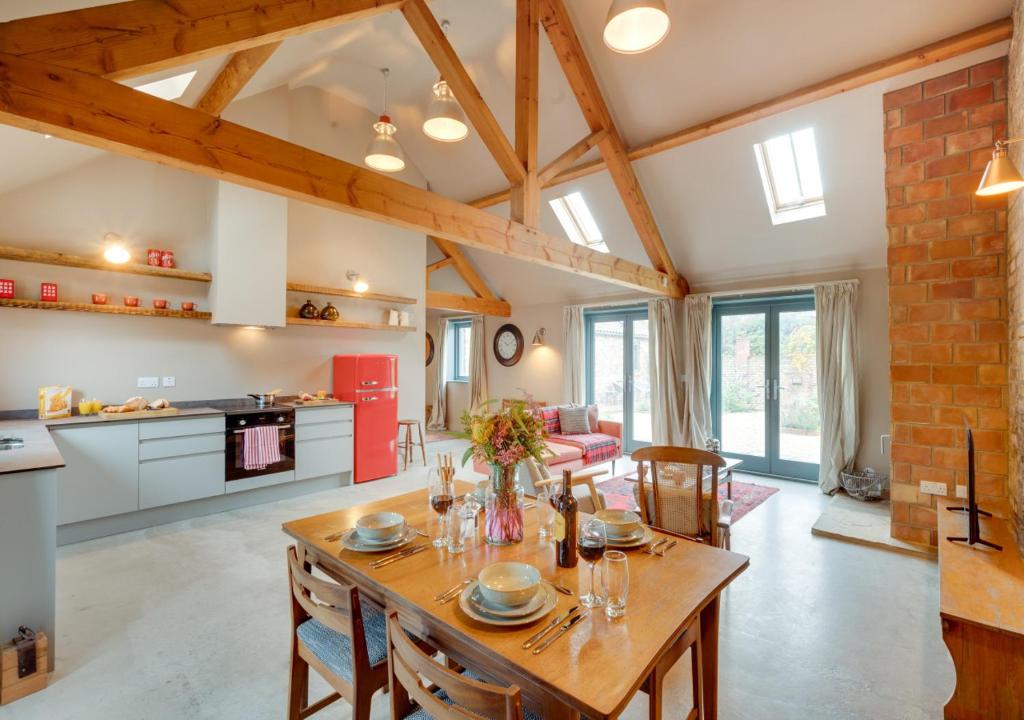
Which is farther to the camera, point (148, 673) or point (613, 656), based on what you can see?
point (148, 673)

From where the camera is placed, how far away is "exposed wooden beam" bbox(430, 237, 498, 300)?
7.86 metres

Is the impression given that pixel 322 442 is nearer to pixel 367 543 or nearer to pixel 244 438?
pixel 244 438

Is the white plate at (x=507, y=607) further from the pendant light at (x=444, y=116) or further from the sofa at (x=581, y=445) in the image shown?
the pendant light at (x=444, y=116)

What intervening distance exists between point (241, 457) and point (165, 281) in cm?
180

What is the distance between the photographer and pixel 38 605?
2104mm

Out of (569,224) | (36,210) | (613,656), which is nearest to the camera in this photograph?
(613,656)

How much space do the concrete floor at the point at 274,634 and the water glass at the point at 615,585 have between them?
101 centimetres

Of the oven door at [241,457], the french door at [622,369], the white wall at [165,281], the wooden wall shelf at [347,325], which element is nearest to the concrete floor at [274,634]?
the oven door at [241,457]

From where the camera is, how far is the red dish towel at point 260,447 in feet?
14.2

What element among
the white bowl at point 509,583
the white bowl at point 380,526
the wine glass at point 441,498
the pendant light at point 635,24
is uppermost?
the pendant light at point 635,24

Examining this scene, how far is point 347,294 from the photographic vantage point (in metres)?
5.59

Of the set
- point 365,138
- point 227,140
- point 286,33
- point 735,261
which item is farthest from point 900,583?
point 365,138

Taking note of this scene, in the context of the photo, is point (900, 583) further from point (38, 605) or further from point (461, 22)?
point (461, 22)

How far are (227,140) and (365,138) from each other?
4053mm
